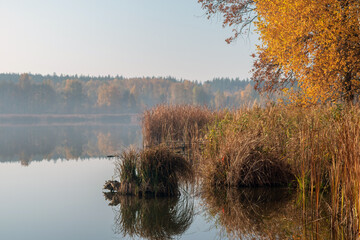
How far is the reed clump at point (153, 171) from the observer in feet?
25.9

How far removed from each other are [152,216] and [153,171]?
4.17ft

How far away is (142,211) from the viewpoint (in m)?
7.03

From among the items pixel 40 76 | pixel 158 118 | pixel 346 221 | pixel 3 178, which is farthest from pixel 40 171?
pixel 40 76

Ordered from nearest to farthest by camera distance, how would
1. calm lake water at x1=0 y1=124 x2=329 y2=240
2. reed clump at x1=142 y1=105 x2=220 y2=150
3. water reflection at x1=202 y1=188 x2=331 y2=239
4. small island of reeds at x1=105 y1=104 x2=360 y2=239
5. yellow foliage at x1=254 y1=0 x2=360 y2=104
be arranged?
water reflection at x1=202 y1=188 x2=331 y2=239, calm lake water at x1=0 y1=124 x2=329 y2=240, small island of reeds at x1=105 y1=104 x2=360 y2=239, yellow foliage at x1=254 y1=0 x2=360 y2=104, reed clump at x1=142 y1=105 x2=220 y2=150

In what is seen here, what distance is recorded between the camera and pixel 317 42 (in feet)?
40.4

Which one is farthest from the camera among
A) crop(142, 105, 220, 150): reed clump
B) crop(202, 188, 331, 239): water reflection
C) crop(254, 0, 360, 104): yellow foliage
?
crop(142, 105, 220, 150): reed clump

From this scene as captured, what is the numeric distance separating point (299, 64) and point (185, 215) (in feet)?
24.3

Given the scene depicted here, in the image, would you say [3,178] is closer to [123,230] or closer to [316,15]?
[123,230]

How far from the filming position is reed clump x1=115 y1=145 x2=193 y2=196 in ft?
25.9

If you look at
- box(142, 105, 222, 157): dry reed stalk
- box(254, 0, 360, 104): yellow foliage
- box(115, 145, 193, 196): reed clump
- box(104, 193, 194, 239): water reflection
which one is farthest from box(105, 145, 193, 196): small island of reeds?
box(142, 105, 222, 157): dry reed stalk

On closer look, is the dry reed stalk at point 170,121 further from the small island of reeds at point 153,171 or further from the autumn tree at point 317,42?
the small island of reeds at point 153,171

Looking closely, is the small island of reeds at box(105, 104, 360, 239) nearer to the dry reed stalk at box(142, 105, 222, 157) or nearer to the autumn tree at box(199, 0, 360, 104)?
the autumn tree at box(199, 0, 360, 104)

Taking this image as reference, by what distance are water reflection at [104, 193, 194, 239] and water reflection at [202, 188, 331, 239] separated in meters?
0.48

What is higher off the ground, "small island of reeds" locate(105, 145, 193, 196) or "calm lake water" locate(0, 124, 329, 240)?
"small island of reeds" locate(105, 145, 193, 196)
